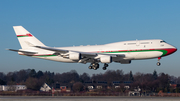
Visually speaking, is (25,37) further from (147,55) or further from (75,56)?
(147,55)

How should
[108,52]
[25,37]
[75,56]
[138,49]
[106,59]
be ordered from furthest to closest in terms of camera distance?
1. [25,37]
2. [108,52]
3. [75,56]
4. [106,59]
5. [138,49]

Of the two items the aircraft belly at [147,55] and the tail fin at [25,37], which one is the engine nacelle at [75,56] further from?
the tail fin at [25,37]

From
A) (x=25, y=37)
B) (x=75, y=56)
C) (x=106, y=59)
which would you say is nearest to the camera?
(x=106, y=59)

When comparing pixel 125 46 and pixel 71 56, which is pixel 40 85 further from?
pixel 125 46

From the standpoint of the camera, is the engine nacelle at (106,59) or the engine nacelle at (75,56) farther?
the engine nacelle at (75,56)

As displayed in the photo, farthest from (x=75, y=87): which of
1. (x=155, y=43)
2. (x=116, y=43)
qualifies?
(x=155, y=43)

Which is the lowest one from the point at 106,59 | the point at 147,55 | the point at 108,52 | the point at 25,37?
the point at 106,59

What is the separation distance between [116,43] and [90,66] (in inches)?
322

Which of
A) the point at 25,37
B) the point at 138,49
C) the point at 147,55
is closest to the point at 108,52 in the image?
the point at 138,49

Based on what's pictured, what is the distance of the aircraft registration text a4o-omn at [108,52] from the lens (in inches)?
2046

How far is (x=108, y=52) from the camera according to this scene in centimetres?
5512

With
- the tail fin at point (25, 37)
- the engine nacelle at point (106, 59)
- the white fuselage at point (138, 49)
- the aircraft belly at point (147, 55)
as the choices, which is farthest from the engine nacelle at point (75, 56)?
the tail fin at point (25, 37)

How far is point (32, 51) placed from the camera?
62.4 meters

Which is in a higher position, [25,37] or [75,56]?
[25,37]
